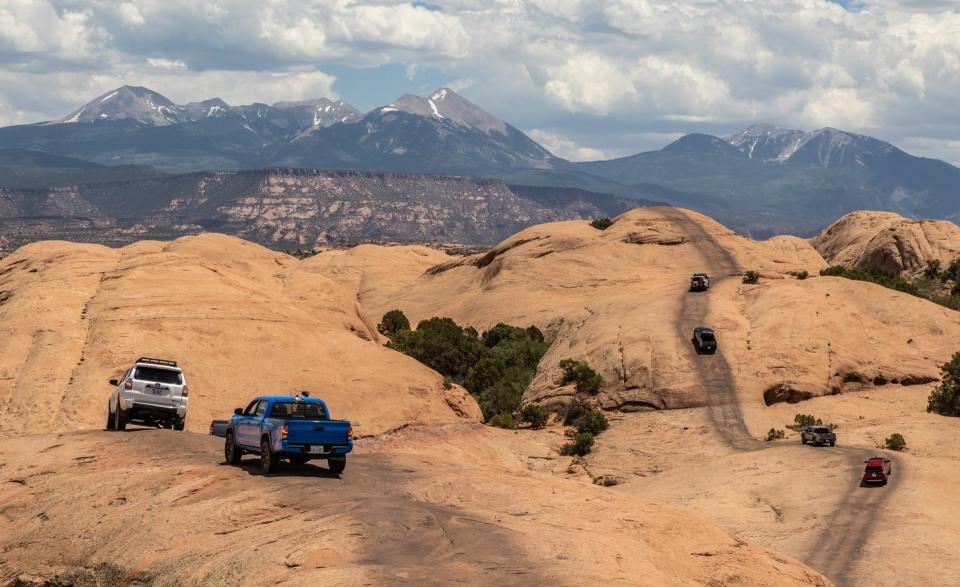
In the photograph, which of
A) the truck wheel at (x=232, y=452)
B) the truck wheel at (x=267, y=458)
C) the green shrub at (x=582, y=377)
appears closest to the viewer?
the truck wheel at (x=267, y=458)

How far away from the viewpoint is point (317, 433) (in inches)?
1110

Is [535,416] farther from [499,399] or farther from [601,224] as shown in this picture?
[601,224]

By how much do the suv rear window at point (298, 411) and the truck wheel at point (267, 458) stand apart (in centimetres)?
78

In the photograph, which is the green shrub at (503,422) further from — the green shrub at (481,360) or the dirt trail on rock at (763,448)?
the dirt trail on rock at (763,448)

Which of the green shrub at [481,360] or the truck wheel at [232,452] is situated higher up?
the truck wheel at [232,452]

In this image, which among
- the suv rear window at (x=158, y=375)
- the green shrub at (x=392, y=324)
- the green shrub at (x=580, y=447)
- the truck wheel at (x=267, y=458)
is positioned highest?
the suv rear window at (x=158, y=375)

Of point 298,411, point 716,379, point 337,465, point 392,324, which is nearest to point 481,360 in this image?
point 716,379

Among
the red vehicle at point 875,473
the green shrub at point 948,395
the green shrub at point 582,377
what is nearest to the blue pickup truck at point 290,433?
the red vehicle at point 875,473

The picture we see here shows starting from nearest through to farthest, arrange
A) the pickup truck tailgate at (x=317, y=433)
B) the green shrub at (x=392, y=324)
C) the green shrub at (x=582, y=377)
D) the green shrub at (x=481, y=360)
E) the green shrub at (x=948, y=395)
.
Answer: the pickup truck tailgate at (x=317, y=433), the green shrub at (x=948, y=395), the green shrub at (x=582, y=377), the green shrub at (x=481, y=360), the green shrub at (x=392, y=324)

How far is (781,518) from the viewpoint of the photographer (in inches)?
1662

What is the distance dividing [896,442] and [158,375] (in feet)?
119

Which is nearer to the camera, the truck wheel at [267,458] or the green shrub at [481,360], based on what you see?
the truck wheel at [267,458]

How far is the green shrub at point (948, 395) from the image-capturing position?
62.2 m

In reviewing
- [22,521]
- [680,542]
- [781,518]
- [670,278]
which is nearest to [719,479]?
[781,518]
